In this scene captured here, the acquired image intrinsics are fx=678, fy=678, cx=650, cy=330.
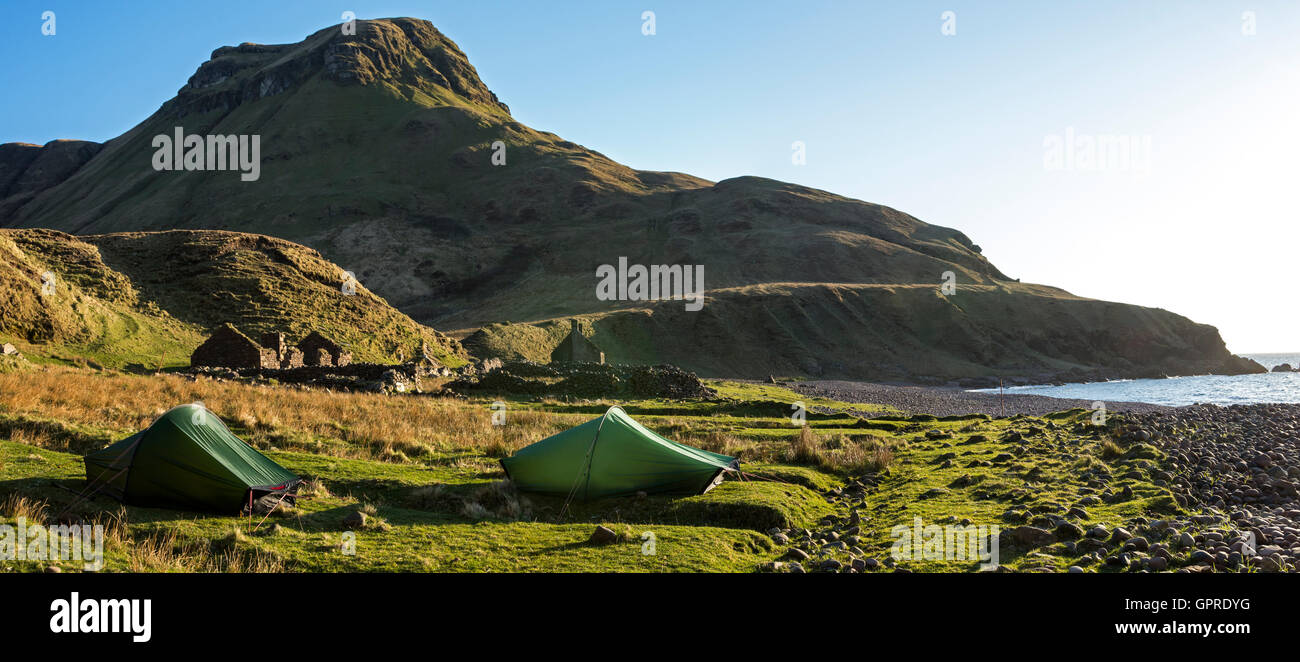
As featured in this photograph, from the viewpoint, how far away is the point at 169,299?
50625 mm

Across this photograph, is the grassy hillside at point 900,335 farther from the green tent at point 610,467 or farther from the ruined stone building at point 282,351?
the green tent at point 610,467

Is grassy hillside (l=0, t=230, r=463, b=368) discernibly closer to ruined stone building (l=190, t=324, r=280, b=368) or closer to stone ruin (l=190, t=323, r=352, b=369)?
ruined stone building (l=190, t=324, r=280, b=368)

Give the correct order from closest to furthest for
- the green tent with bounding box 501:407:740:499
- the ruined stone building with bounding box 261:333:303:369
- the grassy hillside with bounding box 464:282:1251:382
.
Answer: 1. the green tent with bounding box 501:407:740:499
2. the ruined stone building with bounding box 261:333:303:369
3. the grassy hillside with bounding box 464:282:1251:382

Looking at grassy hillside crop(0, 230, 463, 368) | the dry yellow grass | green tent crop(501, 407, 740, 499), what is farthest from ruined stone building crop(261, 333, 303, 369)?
green tent crop(501, 407, 740, 499)

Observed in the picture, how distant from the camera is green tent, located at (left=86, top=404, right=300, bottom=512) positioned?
1174 cm

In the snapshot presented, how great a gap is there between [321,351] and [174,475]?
3595 cm

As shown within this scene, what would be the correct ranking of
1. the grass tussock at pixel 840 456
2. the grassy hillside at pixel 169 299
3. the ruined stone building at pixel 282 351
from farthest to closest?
the ruined stone building at pixel 282 351 → the grassy hillside at pixel 169 299 → the grass tussock at pixel 840 456

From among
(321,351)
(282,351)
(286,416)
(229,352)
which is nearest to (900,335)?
(321,351)

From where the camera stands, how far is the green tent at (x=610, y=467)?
48.9 feet

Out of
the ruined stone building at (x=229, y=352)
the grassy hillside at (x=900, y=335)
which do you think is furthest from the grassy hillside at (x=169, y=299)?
the grassy hillside at (x=900, y=335)

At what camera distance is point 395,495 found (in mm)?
14195

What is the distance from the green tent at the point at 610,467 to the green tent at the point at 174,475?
522cm

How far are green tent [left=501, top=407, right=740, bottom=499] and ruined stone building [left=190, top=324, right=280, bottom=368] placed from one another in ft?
106
